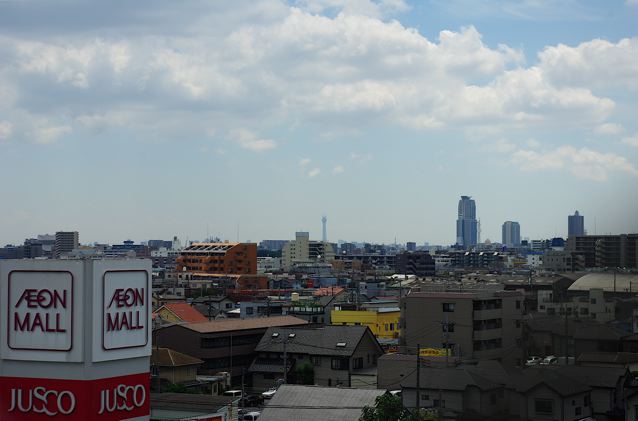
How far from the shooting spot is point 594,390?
2597 cm

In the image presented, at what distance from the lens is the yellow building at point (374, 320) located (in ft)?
149

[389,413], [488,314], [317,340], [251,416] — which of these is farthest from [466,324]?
[389,413]

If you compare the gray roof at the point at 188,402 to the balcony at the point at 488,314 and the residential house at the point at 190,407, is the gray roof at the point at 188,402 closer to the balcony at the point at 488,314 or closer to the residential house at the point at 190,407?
the residential house at the point at 190,407

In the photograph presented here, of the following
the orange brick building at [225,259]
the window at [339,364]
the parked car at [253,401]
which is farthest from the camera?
the orange brick building at [225,259]

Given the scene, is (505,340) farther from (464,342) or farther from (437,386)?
(437,386)

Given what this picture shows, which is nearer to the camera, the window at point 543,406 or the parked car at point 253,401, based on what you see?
the window at point 543,406

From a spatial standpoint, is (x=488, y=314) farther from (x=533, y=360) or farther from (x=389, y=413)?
(x=389, y=413)

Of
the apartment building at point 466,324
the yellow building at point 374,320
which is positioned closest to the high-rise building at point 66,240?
the yellow building at point 374,320

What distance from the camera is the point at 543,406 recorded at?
81.5ft

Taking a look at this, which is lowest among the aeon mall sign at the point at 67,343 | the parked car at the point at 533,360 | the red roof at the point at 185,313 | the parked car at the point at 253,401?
the parked car at the point at 253,401

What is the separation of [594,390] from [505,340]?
33.8ft

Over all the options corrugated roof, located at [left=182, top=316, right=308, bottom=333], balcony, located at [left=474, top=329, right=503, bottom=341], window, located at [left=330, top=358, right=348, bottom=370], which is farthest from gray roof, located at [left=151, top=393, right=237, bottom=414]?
balcony, located at [left=474, top=329, right=503, bottom=341]

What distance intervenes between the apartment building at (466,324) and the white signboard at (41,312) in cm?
2351

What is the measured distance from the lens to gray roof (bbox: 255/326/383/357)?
3372 centimetres
